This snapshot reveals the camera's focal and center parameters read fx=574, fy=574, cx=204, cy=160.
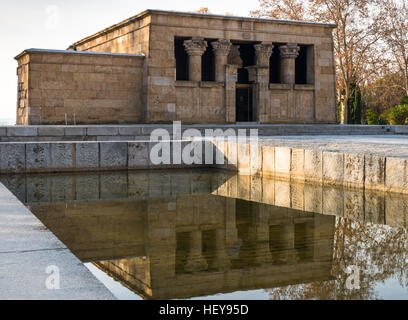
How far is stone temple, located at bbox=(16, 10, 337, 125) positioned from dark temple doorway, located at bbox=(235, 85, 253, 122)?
0.05 m

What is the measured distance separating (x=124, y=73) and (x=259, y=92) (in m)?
7.25

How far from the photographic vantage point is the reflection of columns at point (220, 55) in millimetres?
28438

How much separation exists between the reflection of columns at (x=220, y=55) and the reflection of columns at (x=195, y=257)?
23.3m

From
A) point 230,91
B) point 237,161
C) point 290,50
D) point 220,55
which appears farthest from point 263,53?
point 237,161

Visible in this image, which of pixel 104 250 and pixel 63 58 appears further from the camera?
pixel 63 58

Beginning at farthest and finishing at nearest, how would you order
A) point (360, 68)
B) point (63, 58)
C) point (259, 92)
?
point (360, 68), point (259, 92), point (63, 58)

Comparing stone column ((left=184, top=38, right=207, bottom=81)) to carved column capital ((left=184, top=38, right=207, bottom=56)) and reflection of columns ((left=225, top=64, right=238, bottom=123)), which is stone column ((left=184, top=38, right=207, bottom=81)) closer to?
carved column capital ((left=184, top=38, right=207, bottom=56))

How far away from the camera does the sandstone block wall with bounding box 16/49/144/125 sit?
987 inches

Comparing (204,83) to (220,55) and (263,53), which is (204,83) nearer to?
(220,55)

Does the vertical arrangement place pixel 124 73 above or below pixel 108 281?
above
